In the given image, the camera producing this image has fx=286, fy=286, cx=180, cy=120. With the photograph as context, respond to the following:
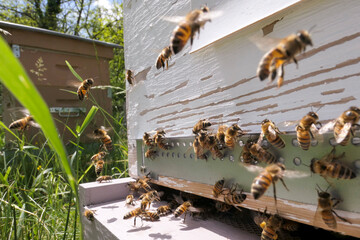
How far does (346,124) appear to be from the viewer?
78 cm

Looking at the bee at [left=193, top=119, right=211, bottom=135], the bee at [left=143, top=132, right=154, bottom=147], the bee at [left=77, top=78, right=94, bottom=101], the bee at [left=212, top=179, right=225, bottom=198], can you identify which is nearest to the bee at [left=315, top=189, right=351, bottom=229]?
the bee at [left=212, top=179, right=225, bottom=198]

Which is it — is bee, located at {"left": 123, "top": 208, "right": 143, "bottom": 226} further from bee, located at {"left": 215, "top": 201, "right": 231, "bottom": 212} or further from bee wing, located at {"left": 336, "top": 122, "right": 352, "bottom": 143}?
bee wing, located at {"left": 336, "top": 122, "right": 352, "bottom": 143}

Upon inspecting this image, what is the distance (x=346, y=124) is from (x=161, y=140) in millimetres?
1064

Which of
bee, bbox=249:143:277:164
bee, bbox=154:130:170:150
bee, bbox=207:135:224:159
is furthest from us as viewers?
bee, bbox=154:130:170:150

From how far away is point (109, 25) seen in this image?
47.3 ft

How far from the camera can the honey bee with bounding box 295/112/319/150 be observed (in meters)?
0.88

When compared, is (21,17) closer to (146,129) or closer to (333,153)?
(146,129)

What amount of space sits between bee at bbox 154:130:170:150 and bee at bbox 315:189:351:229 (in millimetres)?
969

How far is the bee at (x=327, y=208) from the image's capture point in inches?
32.8

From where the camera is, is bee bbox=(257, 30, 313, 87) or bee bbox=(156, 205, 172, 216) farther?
bee bbox=(156, 205, 172, 216)

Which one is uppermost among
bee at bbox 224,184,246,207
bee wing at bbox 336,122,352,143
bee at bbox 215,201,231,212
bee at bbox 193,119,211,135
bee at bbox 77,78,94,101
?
bee at bbox 77,78,94,101

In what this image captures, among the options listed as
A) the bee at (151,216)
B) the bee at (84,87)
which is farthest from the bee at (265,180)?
the bee at (84,87)

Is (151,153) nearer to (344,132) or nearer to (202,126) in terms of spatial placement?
(202,126)

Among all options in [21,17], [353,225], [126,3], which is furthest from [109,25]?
[353,225]
